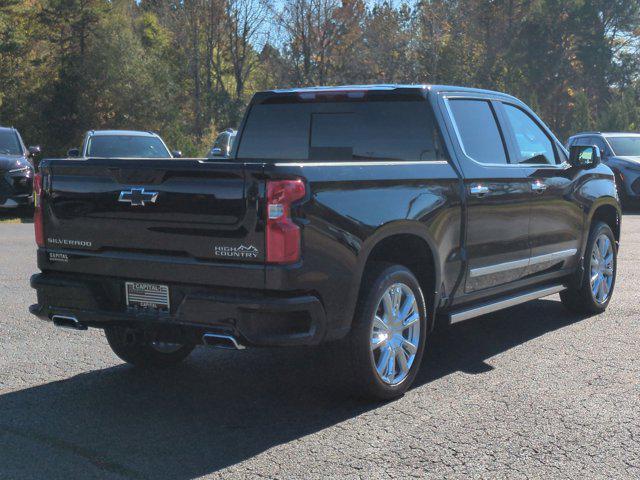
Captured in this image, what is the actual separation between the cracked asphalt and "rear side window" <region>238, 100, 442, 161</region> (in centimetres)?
151

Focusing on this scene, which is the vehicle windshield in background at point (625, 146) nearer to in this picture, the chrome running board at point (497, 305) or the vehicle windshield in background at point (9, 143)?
the vehicle windshield in background at point (9, 143)

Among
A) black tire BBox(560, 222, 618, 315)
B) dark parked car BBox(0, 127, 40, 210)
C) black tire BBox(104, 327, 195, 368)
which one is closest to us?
black tire BBox(104, 327, 195, 368)

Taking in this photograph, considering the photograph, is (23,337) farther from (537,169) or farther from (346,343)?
(537,169)

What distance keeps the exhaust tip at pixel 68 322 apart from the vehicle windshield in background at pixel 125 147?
507 inches

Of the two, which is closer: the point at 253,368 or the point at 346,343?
the point at 346,343

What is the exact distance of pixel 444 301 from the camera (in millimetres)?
5805

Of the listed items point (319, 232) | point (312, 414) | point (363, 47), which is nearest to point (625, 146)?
point (312, 414)

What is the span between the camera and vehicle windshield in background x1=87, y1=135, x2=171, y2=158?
17.9 meters

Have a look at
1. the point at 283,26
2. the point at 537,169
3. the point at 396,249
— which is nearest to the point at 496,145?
the point at 537,169

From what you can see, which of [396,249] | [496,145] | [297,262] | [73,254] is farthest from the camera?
[496,145]

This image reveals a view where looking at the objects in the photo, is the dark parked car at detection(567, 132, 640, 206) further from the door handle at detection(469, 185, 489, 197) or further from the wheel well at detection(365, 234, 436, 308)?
the wheel well at detection(365, 234, 436, 308)

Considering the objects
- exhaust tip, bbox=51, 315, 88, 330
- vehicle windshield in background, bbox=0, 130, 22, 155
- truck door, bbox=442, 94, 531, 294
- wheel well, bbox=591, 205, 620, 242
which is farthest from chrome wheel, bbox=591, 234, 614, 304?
vehicle windshield in background, bbox=0, 130, 22, 155

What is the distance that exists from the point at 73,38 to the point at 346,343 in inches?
1919

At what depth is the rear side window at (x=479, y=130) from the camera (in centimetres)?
626
